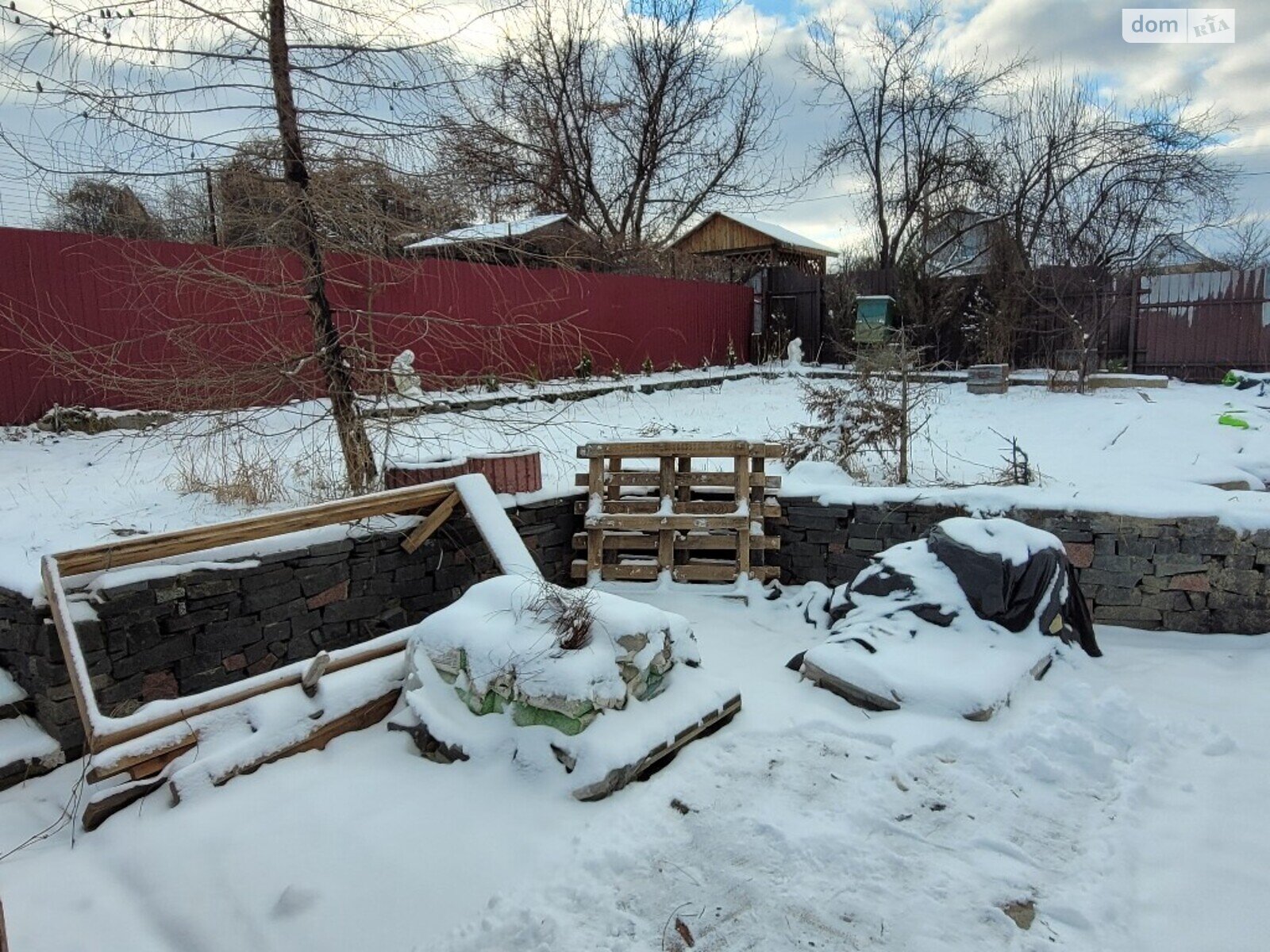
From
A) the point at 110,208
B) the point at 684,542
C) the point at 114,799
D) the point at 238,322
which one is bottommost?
the point at 114,799

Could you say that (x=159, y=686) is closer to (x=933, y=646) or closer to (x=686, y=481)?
(x=686, y=481)

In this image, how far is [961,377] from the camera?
1375 cm

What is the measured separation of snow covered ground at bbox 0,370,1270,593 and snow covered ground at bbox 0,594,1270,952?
1412 millimetres

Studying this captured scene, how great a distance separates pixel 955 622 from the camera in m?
3.90

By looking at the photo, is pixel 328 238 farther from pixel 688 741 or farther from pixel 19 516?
pixel 688 741

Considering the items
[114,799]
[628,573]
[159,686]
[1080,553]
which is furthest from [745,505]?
[114,799]

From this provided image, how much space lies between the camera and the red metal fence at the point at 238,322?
15.3 ft

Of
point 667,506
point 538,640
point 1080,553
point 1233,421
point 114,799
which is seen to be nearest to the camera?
point 114,799

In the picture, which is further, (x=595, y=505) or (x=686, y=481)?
(x=686, y=481)

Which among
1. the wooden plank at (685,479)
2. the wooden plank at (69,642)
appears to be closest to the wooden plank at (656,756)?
the wooden plank at (69,642)

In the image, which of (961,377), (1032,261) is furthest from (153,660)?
(1032,261)

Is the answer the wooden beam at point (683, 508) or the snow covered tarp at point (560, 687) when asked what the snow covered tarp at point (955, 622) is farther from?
the wooden beam at point (683, 508)

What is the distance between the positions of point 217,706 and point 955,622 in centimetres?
337

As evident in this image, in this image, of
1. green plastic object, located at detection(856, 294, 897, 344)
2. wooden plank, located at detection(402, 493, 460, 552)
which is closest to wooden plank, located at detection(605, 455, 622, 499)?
wooden plank, located at detection(402, 493, 460, 552)
